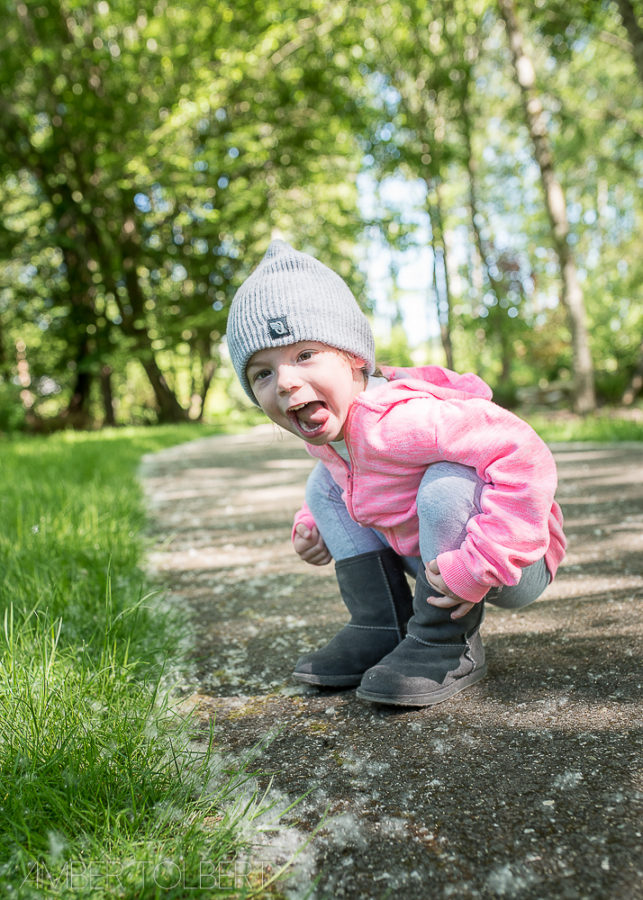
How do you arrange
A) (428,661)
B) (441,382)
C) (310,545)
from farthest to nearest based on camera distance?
(310,545) < (441,382) < (428,661)

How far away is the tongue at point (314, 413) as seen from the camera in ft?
4.84

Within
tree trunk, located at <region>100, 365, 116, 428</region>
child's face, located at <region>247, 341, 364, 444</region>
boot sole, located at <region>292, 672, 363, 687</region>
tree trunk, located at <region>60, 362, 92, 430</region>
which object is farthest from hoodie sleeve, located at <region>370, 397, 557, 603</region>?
tree trunk, located at <region>100, 365, 116, 428</region>

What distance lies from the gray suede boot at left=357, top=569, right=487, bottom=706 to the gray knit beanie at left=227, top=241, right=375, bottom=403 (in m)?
0.55

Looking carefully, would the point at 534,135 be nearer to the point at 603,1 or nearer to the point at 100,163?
the point at 603,1

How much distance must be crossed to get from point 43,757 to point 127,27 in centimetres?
1424

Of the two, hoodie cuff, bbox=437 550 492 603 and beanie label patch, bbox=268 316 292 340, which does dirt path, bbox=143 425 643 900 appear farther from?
beanie label patch, bbox=268 316 292 340

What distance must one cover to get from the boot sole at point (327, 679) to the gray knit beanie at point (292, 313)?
0.62m

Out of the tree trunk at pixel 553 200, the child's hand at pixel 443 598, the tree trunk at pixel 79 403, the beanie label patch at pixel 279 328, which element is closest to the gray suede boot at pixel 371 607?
the child's hand at pixel 443 598

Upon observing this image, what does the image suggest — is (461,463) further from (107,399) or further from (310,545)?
(107,399)

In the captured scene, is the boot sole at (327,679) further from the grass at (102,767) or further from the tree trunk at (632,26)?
the tree trunk at (632,26)

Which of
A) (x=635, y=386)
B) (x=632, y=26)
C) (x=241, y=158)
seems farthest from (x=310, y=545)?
(x=241, y=158)

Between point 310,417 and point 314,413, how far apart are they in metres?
0.01

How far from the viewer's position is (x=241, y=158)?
13531 mm

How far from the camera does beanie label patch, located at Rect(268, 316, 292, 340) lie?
57.8 inches
